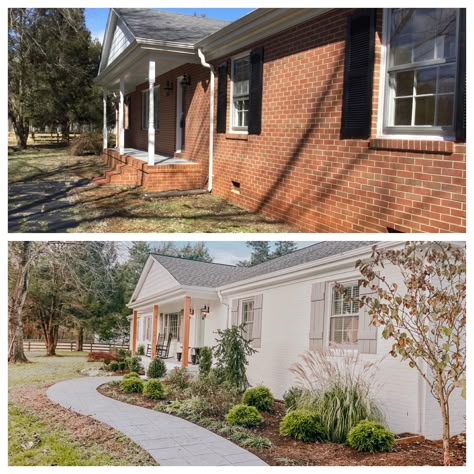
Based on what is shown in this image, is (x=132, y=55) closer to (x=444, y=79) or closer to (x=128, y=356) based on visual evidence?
(x=128, y=356)

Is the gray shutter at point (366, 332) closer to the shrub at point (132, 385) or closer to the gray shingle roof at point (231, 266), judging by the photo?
the gray shingle roof at point (231, 266)

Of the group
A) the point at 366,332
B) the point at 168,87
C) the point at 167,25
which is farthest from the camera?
the point at 168,87

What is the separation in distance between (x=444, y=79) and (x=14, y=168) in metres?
10.2

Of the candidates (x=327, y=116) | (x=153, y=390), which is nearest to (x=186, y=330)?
(x=153, y=390)

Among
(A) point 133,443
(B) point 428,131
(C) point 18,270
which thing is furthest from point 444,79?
(C) point 18,270

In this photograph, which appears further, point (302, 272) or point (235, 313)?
point (235, 313)

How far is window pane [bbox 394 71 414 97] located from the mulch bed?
11.9 ft

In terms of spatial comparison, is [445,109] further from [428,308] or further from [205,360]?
[205,360]

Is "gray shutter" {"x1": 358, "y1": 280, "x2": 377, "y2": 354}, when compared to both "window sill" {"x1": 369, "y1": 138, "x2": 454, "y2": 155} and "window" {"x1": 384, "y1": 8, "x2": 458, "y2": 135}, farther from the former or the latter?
"window" {"x1": 384, "y1": 8, "x2": 458, "y2": 135}

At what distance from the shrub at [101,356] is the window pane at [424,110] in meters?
4.53

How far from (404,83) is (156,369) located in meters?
4.44

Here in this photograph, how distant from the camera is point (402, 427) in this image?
5.36 metres

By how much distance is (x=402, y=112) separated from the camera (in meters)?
5.49

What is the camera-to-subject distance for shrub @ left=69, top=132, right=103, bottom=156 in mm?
15854
